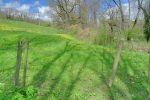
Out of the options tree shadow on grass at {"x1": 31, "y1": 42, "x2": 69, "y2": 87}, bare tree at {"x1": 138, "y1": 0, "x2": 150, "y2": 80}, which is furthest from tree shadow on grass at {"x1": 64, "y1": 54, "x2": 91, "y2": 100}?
A: bare tree at {"x1": 138, "y1": 0, "x2": 150, "y2": 80}

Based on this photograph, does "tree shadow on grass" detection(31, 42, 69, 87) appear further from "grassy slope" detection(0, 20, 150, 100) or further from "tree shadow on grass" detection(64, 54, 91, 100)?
"tree shadow on grass" detection(64, 54, 91, 100)

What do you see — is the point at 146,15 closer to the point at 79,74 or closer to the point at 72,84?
the point at 79,74

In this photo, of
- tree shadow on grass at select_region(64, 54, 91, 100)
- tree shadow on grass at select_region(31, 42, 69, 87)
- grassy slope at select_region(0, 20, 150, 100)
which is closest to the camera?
tree shadow on grass at select_region(64, 54, 91, 100)

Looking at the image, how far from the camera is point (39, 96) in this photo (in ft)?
24.6

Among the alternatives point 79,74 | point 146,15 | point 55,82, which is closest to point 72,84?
point 55,82

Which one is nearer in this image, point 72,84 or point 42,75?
point 72,84

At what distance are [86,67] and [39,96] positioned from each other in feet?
11.8

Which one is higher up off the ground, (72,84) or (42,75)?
(42,75)

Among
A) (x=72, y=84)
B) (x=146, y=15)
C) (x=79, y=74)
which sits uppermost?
(x=146, y=15)

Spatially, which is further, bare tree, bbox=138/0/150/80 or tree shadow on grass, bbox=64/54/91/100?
bare tree, bbox=138/0/150/80

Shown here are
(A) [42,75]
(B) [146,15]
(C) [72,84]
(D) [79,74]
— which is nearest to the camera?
(C) [72,84]

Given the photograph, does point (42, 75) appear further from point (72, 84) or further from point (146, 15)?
point (146, 15)

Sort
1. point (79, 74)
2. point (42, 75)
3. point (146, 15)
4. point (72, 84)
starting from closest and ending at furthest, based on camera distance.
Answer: point (72, 84), point (42, 75), point (79, 74), point (146, 15)

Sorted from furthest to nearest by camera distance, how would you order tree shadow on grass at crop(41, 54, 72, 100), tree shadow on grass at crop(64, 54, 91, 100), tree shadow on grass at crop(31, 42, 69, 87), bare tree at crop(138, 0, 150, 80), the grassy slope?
bare tree at crop(138, 0, 150, 80), tree shadow on grass at crop(31, 42, 69, 87), the grassy slope, tree shadow on grass at crop(64, 54, 91, 100), tree shadow on grass at crop(41, 54, 72, 100)
